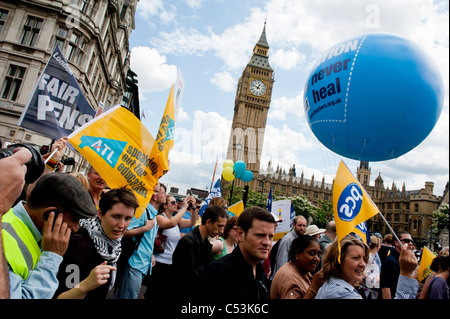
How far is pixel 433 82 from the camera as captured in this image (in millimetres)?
5172

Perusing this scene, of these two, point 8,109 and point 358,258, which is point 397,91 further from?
point 8,109

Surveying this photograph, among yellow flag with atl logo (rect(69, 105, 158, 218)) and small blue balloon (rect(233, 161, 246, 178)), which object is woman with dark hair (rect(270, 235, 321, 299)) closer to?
yellow flag with atl logo (rect(69, 105, 158, 218))

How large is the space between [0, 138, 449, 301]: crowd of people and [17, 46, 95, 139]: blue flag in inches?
45.9

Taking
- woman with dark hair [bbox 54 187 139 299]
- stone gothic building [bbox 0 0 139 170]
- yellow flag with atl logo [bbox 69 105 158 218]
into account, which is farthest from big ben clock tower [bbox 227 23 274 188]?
woman with dark hair [bbox 54 187 139 299]

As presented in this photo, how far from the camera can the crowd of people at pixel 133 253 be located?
141 centimetres

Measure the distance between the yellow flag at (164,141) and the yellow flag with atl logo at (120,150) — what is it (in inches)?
3.0

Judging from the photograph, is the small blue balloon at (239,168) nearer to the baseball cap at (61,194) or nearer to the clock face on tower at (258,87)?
the baseball cap at (61,194)

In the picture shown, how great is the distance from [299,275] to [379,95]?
3891 mm

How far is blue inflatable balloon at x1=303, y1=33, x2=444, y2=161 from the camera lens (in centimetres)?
508

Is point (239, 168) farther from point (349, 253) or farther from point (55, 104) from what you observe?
point (349, 253)

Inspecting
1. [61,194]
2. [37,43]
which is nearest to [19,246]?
[61,194]
